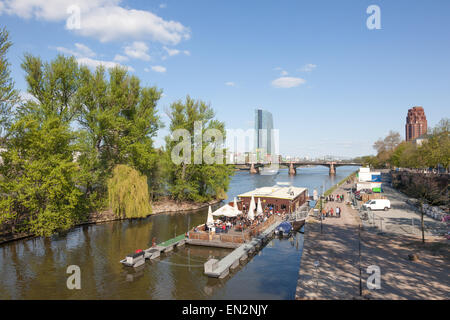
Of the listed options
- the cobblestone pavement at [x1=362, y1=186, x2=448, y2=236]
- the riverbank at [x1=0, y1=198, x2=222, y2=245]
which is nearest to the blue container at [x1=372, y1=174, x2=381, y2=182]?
the cobblestone pavement at [x1=362, y1=186, x2=448, y2=236]

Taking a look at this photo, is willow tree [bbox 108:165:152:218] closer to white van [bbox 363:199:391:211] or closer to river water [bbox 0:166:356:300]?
river water [bbox 0:166:356:300]

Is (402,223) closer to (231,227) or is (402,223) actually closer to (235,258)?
(231,227)

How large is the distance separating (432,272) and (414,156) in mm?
65352

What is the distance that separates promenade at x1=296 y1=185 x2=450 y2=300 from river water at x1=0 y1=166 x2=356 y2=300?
6.83 ft

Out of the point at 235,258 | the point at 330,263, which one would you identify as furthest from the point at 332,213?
the point at 235,258

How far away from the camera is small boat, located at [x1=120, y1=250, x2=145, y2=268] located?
2322 cm

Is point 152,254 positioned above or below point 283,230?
below

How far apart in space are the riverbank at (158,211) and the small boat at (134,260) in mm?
14903

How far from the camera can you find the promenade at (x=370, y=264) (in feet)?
52.1

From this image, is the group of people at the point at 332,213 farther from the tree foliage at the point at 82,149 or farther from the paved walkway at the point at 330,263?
the tree foliage at the point at 82,149

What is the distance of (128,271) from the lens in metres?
22.6

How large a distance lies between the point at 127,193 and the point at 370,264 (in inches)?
1190

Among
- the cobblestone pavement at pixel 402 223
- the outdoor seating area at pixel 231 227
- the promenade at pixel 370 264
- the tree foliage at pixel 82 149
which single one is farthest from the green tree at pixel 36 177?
the cobblestone pavement at pixel 402 223
